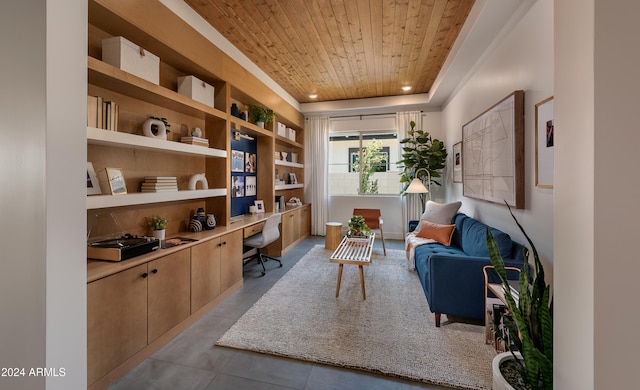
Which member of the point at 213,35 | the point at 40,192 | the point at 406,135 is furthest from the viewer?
the point at 406,135

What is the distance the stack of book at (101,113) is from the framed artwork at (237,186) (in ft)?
6.44

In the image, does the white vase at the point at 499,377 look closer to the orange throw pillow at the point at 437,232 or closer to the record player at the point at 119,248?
the orange throw pillow at the point at 437,232

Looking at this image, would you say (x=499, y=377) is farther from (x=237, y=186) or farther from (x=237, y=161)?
(x=237, y=161)

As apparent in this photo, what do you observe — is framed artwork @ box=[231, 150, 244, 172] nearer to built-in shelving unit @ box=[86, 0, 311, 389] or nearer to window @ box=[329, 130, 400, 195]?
built-in shelving unit @ box=[86, 0, 311, 389]

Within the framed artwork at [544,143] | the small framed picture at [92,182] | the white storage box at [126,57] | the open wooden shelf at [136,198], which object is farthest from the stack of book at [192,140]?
the framed artwork at [544,143]

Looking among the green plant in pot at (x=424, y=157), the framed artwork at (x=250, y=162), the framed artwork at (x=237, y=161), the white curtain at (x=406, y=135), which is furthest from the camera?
the white curtain at (x=406, y=135)

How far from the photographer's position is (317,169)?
5914 mm

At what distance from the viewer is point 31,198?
1.08 meters

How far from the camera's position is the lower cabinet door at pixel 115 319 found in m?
1.48

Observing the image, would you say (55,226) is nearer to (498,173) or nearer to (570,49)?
(570,49)

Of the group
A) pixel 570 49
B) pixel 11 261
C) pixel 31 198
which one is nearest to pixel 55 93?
pixel 31 198

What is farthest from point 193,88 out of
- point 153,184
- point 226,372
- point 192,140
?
point 226,372

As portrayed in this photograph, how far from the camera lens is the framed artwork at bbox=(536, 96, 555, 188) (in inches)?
71.1

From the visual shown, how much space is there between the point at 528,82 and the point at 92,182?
3.45 m
